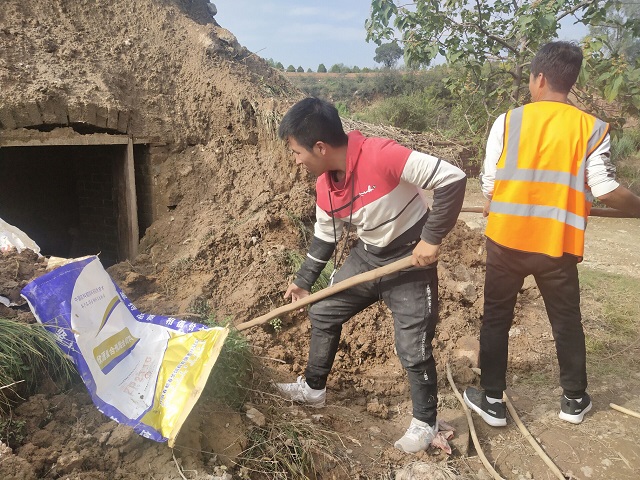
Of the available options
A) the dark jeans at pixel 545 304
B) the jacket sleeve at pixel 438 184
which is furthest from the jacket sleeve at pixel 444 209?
the dark jeans at pixel 545 304

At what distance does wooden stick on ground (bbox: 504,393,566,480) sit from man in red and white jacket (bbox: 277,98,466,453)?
23.1 inches

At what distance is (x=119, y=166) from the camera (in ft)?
15.6

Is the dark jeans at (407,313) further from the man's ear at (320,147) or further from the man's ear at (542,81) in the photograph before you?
the man's ear at (542,81)

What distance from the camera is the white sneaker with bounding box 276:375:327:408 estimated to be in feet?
9.61

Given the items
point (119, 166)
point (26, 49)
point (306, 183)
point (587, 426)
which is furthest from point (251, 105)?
point (587, 426)

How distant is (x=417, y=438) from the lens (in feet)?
8.66

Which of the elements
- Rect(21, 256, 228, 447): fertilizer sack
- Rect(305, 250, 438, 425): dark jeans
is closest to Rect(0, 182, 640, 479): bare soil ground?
Rect(21, 256, 228, 447): fertilizer sack

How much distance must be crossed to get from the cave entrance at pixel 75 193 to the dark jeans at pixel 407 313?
2585 millimetres

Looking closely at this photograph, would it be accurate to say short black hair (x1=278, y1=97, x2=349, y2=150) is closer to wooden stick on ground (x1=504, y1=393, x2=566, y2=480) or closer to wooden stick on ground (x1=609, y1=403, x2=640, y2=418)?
wooden stick on ground (x1=504, y1=393, x2=566, y2=480)

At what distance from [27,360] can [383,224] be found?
1798mm

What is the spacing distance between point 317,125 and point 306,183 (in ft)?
7.17

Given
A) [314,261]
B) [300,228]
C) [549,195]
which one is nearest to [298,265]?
[300,228]

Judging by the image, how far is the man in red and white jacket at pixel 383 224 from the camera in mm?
2332

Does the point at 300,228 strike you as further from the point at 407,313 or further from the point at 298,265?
the point at 407,313
